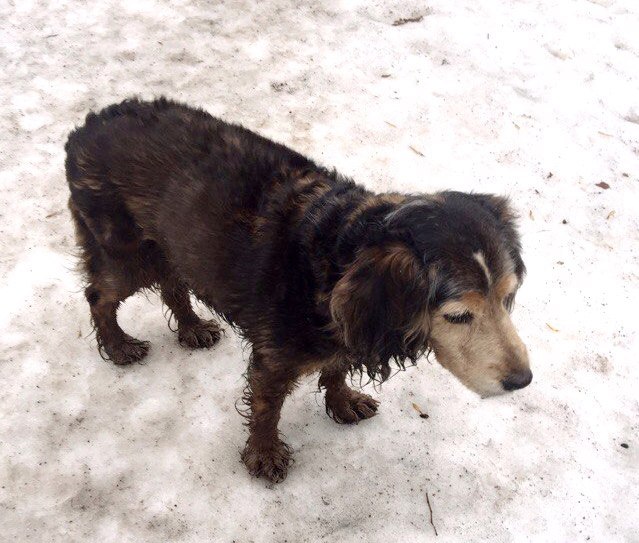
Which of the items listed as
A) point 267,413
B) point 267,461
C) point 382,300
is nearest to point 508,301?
point 382,300

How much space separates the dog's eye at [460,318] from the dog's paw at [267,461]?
52.9 inches

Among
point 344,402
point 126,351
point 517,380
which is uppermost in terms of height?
point 517,380

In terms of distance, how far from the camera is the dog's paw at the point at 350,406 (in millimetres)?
3455

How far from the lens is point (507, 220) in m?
2.72

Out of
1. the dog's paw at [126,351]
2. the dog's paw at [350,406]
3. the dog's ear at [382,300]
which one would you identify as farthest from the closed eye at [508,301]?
the dog's paw at [126,351]

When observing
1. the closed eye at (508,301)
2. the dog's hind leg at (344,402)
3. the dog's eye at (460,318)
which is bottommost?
the dog's hind leg at (344,402)

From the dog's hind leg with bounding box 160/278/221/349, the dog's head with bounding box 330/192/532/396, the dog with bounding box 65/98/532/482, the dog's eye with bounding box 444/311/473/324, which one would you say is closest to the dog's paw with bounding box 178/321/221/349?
the dog's hind leg with bounding box 160/278/221/349

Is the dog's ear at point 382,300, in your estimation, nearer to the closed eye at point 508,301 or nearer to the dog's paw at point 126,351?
the closed eye at point 508,301

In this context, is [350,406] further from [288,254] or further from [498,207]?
[498,207]

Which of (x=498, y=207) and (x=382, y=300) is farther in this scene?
(x=498, y=207)

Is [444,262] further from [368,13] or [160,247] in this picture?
[368,13]

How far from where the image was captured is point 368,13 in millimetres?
6273

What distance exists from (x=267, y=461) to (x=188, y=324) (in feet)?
3.64

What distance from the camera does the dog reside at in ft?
7.84
